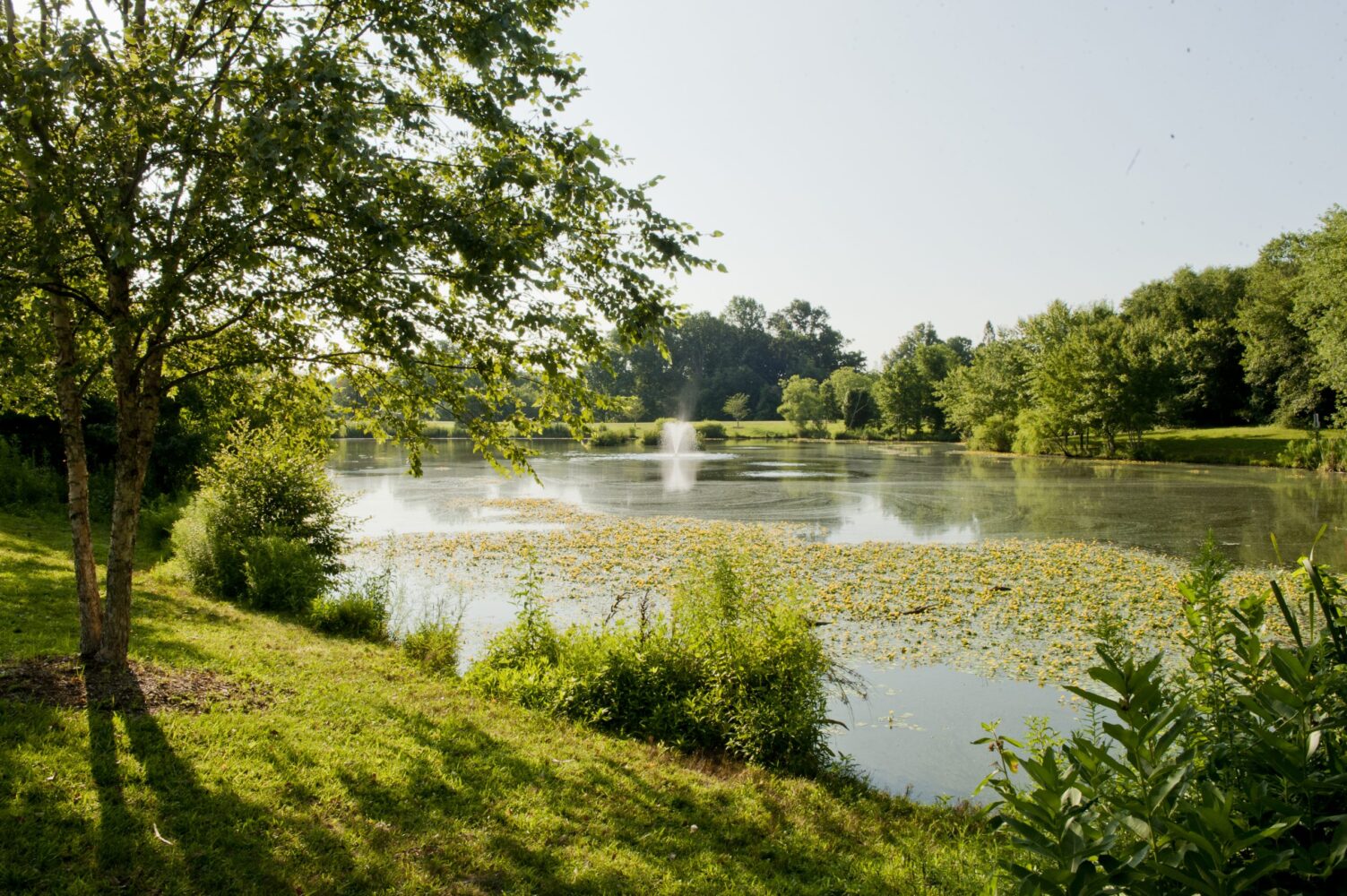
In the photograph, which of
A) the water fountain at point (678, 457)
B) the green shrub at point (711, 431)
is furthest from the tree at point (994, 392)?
the green shrub at point (711, 431)

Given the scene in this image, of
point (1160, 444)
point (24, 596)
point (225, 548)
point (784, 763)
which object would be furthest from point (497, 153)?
point (1160, 444)

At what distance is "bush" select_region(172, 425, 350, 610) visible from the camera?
40.9 feet

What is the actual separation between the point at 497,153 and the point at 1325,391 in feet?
201

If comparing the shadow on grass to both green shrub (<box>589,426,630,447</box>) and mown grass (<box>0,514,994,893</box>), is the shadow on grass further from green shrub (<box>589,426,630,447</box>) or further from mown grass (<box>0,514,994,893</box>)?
green shrub (<box>589,426,630,447</box>)

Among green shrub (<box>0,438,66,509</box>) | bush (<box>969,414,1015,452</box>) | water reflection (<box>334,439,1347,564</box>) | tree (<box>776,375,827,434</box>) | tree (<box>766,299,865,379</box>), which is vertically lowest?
water reflection (<box>334,439,1347,564</box>)

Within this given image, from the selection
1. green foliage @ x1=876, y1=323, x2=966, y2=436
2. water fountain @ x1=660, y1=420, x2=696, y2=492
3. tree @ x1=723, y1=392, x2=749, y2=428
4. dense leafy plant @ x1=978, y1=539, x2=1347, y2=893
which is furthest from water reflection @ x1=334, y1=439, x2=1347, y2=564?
tree @ x1=723, y1=392, x2=749, y2=428

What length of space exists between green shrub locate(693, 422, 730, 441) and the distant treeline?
8382 mm

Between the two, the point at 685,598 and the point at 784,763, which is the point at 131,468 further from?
the point at 784,763

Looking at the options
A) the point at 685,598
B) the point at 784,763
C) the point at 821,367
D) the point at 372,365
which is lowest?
the point at 784,763

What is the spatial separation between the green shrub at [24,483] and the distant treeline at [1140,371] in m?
20.7

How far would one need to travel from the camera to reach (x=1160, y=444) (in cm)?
5219

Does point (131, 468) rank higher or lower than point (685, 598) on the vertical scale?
higher

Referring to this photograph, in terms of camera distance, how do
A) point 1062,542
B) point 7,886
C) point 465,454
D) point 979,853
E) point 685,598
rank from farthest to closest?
point 465,454 → point 1062,542 → point 685,598 → point 979,853 → point 7,886

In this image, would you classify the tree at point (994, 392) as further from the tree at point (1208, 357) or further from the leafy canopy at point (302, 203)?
the leafy canopy at point (302, 203)
